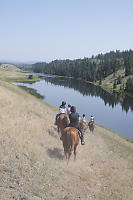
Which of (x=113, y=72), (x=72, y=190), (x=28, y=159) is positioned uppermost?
(x=113, y=72)

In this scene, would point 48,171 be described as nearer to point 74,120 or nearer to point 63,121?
point 74,120

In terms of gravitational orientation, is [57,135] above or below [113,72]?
below

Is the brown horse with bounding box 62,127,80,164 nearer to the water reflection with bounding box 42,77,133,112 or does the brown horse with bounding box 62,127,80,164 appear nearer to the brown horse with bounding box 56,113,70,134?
the brown horse with bounding box 56,113,70,134

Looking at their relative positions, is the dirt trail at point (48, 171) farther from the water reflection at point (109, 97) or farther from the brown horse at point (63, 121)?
the water reflection at point (109, 97)

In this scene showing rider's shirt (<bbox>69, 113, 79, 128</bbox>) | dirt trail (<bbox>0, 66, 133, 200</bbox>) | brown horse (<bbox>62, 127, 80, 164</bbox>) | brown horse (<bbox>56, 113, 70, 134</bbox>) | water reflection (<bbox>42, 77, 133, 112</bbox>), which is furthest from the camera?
water reflection (<bbox>42, 77, 133, 112</bbox>)

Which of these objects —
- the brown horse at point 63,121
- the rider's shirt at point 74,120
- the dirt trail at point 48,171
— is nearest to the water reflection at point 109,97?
the brown horse at point 63,121

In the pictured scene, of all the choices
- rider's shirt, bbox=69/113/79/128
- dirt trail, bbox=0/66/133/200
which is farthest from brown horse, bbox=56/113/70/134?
rider's shirt, bbox=69/113/79/128

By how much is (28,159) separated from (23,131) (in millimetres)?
3868

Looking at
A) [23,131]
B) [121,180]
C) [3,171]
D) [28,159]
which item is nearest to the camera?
[3,171]

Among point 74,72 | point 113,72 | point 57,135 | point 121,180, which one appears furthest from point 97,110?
point 74,72

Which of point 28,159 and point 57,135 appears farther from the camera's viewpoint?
point 57,135

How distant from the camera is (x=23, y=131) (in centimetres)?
1473

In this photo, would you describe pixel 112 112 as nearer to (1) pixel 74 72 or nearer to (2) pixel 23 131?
(2) pixel 23 131

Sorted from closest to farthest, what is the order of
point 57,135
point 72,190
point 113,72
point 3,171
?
point 3,171, point 72,190, point 57,135, point 113,72
